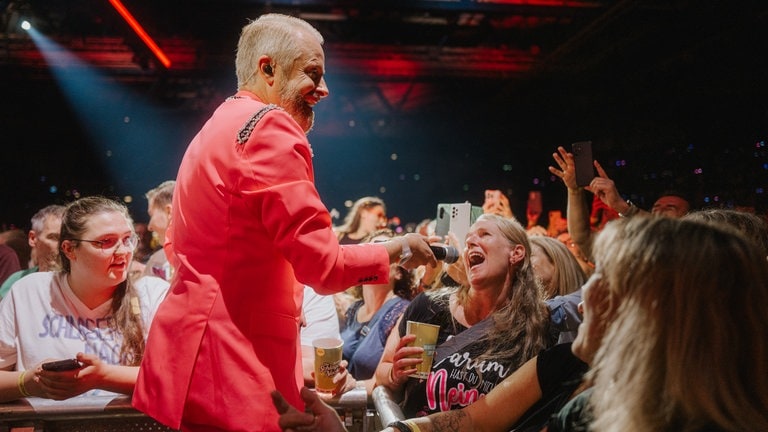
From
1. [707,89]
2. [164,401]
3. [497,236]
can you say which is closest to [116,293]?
[164,401]

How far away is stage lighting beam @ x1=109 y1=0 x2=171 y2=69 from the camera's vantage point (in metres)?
5.84

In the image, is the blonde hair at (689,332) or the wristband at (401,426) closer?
the blonde hair at (689,332)

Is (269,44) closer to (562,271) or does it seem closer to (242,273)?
(242,273)

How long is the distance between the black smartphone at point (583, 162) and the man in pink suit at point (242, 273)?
2.05 meters

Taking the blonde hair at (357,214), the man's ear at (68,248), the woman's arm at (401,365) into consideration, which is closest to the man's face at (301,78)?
the woman's arm at (401,365)

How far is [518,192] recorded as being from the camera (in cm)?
1142

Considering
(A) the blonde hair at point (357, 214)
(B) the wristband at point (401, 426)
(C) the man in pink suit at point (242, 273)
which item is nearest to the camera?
(C) the man in pink suit at point (242, 273)

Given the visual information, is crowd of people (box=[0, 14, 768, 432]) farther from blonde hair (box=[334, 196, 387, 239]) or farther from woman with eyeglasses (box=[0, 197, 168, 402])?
blonde hair (box=[334, 196, 387, 239])

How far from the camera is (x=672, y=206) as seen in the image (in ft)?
12.0

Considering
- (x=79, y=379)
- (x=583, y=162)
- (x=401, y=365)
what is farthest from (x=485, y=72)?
(x=79, y=379)

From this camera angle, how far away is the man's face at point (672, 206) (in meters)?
3.61

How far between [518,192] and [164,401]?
10641 millimetres

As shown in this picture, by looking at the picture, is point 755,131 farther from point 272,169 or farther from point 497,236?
point 272,169

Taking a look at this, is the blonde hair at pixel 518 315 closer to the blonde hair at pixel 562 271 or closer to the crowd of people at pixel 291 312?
the crowd of people at pixel 291 312
